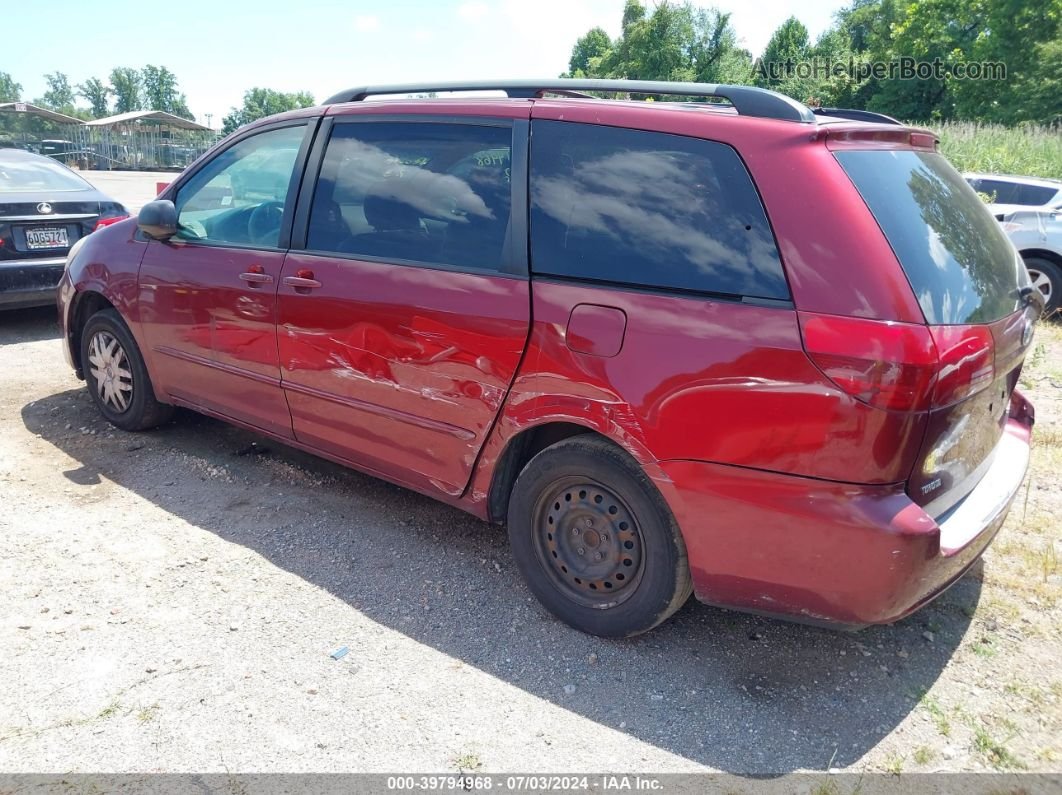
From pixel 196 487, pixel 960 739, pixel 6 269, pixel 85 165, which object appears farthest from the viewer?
pixel 85 165

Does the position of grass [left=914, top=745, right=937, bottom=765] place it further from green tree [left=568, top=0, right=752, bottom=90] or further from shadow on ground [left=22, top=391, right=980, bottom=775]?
green tree [left=568, top=0, right=752, bottom=90]

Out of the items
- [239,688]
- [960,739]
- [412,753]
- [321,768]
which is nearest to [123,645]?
[239,688]

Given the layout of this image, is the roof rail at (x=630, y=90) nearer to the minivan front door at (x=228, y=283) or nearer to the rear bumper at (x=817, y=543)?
the minivan front door at (x=228, y=283)

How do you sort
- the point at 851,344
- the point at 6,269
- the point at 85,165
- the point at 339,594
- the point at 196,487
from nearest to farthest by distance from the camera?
the point at 851,344 → the point at 339,594 → the point at 196,487 → the point at 6,269 → the point at 85,165

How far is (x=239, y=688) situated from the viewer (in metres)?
2.73

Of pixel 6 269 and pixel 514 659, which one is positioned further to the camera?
pixel 6 269

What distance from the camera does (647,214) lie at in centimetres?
278

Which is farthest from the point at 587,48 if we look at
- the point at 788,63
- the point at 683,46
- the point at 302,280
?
the point at 302,280

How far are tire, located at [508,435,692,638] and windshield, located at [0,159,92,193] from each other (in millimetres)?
6317

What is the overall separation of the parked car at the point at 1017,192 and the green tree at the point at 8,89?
496 ft

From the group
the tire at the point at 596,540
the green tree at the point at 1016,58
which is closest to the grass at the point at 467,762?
the tire at the point at 596,540

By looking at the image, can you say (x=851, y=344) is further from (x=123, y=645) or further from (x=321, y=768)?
(x=123, y=645)

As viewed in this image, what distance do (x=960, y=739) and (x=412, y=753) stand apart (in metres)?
1.71

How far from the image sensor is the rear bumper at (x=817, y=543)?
2379 millimetres
